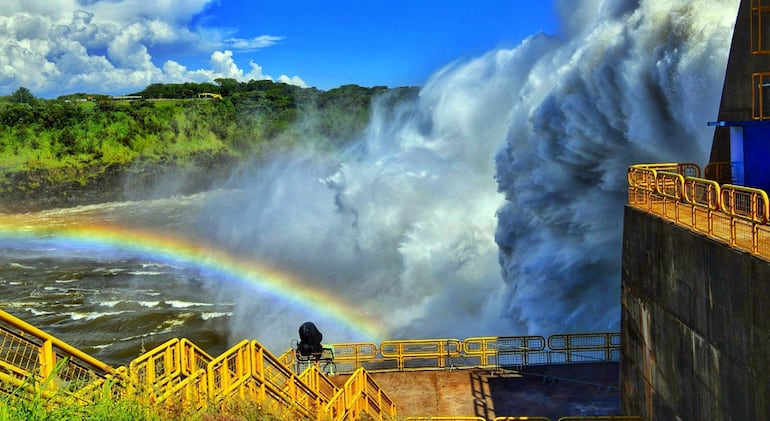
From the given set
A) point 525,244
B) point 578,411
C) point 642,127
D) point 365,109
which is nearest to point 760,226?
point 578,411

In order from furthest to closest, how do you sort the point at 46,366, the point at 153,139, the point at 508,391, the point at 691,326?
the point at 153,139
the point at 508,391
the point at 691,326
the point at 46,366

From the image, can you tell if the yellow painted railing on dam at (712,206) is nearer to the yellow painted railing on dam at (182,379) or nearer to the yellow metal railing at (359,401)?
the yellow metal railing at (359,401)

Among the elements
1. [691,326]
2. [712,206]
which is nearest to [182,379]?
[691,326]

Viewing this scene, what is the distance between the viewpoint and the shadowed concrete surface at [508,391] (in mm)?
16031

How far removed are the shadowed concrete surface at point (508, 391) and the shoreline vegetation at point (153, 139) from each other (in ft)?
221

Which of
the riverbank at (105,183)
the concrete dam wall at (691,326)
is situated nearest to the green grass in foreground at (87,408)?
the concrete dam wall at (691,326)

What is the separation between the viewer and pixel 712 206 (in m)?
10.3

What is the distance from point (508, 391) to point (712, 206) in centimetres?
818

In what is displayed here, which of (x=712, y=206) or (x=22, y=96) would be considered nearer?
(x=712, y=206)

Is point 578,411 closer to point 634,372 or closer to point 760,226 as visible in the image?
point 634,372

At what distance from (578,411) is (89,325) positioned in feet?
81.2

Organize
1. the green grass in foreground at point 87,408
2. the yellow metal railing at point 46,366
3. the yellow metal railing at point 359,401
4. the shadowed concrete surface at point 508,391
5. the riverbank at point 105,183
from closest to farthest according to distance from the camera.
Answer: the green grass in foreground at point 87,408
the yellow metal railing at point 46,366
the yellow metal railing at point 359,401
the shadowed concrete surface at point 508,391
the riverbank at point 105,183

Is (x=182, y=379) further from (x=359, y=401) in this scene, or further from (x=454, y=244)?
Answer: (x=454, y=244)

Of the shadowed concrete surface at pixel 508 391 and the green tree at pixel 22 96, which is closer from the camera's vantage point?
the shadowed concrete surface at pixel 508 391
